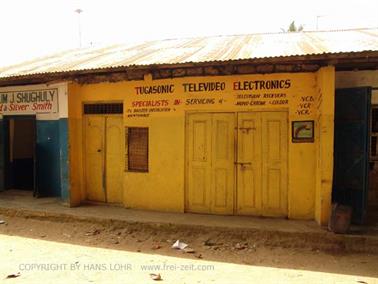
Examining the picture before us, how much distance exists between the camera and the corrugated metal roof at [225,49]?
7.36 meters

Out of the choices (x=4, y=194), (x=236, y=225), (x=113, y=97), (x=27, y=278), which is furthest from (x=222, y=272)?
(x=4, y=194)

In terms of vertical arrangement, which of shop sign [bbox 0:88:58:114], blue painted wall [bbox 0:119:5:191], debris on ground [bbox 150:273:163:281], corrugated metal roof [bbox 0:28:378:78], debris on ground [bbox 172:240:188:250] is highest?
corrugated metal roof [bbox 0:28:378:78]

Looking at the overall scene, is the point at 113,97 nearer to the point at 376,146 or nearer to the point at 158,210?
the point at 158,210

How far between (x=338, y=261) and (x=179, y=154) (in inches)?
137

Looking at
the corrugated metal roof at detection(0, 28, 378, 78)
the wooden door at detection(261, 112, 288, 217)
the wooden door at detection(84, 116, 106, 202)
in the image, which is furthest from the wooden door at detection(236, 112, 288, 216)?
the wooden door at detection(84, 116, 106, 202)

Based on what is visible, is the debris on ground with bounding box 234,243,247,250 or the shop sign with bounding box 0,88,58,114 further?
the shop sign with bounding box 0,88,58,114

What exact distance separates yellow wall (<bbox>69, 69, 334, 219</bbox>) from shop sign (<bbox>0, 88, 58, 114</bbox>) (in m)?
0.70

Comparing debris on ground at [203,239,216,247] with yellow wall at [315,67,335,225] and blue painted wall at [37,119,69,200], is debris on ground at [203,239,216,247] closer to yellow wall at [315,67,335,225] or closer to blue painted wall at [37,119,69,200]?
yellow wall at [315,67,335,225]

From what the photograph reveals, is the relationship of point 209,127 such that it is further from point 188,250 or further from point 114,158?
point 188,250

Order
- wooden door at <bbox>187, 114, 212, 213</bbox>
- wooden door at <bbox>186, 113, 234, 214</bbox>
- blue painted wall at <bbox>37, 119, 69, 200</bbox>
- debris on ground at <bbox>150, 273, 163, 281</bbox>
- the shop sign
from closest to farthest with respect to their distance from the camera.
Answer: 1. debris on ground at <bbox>150, 273, 163, 281</bbox>
2. wooden door at <bbox>186, 113, 234, 214</bbox>
3. wooden door at <bbox>187, 114, 212, 213</bbox>
4. the shop sign
5. blue painted wall at <bbox>37, 119, 69, 200</bbox>

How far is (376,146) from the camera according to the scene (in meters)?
8.16

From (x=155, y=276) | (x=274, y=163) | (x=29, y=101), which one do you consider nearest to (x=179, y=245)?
(x=155, y=276)

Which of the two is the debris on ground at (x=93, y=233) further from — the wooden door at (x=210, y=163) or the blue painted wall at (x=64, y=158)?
the wooden door at (x=210, y=163)

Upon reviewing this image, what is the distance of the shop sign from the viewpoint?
9.59 meters
